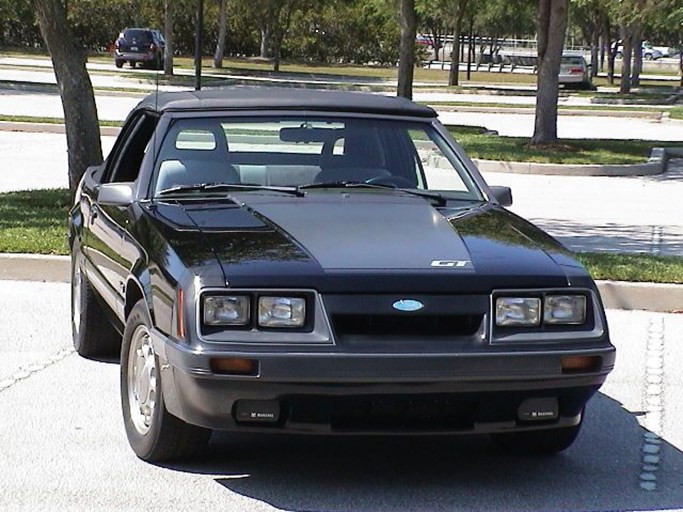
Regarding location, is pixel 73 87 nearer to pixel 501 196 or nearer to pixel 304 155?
pixel 304 155

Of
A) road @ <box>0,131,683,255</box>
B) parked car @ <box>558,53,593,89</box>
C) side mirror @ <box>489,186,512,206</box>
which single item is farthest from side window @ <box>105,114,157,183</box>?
parked car @ <box>558,53,593,89</box>

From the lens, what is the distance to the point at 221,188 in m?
6.55

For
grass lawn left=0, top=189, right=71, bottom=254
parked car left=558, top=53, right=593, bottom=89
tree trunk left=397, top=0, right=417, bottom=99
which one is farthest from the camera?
parked car left=558, top=53, right=593, bottom=89

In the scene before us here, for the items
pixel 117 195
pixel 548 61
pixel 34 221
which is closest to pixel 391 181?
pixel 117 195

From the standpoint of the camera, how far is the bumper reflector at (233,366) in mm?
5121

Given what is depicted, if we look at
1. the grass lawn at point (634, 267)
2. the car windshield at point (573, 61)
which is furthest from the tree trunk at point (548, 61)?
the car windshield at point (573, 61)

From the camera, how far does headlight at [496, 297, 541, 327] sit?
5355 mm

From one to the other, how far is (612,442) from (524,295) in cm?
145

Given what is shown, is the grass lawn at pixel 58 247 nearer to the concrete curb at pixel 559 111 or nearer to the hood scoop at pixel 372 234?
the hood scoop at pixel 372 234

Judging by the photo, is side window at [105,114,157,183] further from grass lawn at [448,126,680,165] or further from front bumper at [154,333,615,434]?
grass lawn at [448,126,680,165]

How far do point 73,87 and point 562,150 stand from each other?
38.1 feet

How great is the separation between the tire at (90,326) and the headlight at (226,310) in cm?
249

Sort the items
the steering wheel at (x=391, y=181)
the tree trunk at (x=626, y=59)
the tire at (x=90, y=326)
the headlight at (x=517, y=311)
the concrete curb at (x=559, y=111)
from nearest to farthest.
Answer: the headlight at (x=517, y=311)
the steering wheel at (x=391, y=181)
the tire at (x=90, y=326)
the concrete curb at (x=559, y=111)
the tree trunk at (x=626, y=59)

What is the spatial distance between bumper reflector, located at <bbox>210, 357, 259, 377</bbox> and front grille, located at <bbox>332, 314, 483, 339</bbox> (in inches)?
14.7
